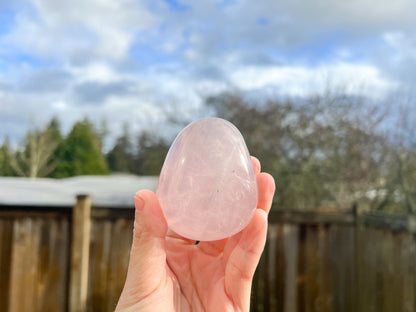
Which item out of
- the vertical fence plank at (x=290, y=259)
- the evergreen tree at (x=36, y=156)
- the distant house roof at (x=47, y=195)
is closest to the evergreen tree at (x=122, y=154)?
the evergreen tree at (x=36, y=156)

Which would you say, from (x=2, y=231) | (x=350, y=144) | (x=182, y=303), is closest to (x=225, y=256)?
(x=182, y=303)

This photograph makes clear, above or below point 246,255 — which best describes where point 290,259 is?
below

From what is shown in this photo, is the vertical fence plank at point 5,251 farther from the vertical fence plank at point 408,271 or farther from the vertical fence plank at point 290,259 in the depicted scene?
the vertical fence plank at point 408,271

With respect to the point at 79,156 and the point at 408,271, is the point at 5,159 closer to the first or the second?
the point at 79,156

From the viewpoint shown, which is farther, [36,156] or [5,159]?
[36,156]

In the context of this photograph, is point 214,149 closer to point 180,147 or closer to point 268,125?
point 180,147

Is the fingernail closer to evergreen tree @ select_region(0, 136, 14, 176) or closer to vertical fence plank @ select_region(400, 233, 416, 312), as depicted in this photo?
vertical fence plank @ select_region(400, 233, 416, 312)

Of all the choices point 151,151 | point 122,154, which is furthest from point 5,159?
point 151,151

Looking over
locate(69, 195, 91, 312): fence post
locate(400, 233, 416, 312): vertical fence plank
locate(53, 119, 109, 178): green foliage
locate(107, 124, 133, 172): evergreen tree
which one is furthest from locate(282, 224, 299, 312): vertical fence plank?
locate(53, 119, 109, 178): green foliage
